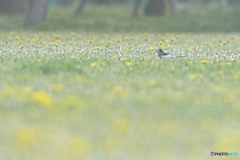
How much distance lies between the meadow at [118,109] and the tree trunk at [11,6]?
2005cm

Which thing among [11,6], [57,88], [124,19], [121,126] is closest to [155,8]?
[124,19]

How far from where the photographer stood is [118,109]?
543 cm

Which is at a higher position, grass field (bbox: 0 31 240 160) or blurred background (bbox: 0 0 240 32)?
blurred background (bbox: 0 0 240 32)

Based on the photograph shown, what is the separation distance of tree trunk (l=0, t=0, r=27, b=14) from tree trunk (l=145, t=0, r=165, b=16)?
25.3 ft

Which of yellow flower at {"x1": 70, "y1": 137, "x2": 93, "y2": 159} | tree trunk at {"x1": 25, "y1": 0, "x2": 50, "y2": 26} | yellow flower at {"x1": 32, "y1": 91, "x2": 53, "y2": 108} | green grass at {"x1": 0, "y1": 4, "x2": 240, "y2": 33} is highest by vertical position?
tree trunk at {"x1": 25, "y1": 0, "x2": 50, "y2": 26}

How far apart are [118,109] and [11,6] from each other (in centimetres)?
2393

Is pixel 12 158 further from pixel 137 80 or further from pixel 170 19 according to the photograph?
pixel 170 19

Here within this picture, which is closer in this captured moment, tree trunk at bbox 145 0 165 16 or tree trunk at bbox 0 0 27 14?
tree trunk at bbox 145 0 165 16

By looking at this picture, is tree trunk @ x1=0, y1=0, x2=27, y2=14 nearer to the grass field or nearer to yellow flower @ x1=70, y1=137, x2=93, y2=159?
the grass field

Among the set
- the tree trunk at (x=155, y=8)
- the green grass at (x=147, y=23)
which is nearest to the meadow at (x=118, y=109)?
the green grass at (x=147, y=23)

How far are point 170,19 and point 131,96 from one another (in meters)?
18.9

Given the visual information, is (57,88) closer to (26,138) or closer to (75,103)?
(75,103)

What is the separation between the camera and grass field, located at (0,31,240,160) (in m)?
4.25

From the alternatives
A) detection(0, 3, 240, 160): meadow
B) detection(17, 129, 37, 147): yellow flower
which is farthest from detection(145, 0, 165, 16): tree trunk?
detection(17, 129, 37, 147): yellow flower
